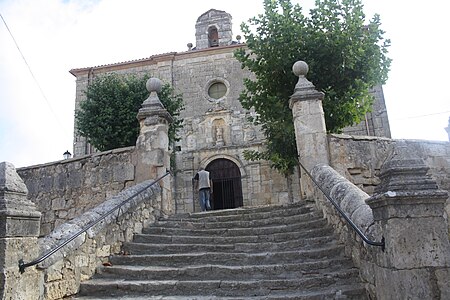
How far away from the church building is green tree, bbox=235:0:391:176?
611cm

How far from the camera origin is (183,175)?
15.6m

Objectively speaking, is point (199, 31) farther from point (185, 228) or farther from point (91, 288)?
point (91, 288)

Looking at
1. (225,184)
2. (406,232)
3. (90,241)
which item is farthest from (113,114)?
(406,232)

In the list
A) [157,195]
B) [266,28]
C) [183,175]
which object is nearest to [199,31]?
[183,175]

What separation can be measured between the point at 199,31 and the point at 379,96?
1000 cm

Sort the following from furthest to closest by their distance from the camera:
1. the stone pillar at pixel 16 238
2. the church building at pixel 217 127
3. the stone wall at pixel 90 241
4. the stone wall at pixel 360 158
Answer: the church building at pixel 217 127 → the stone wall at pixel 360 158 → the stone wall at pixel 90 241 → the stone pillar at pixel 16 238

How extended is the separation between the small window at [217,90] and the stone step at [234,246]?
1248 centimetres

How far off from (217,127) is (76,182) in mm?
9540

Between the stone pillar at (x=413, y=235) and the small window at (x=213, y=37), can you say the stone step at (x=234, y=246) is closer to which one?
the stone pillar at (x=413, y=235)

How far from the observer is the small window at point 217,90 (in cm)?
1727

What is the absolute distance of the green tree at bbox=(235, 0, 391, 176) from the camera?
8.24 m

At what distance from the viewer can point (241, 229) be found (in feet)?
18.3

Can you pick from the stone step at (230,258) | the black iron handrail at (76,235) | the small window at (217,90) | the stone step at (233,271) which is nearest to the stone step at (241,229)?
the stone step at (230,258)

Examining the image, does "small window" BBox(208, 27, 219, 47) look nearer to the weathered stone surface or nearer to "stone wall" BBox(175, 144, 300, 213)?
"stone wall" BBox(175, 144, 300, 213)
